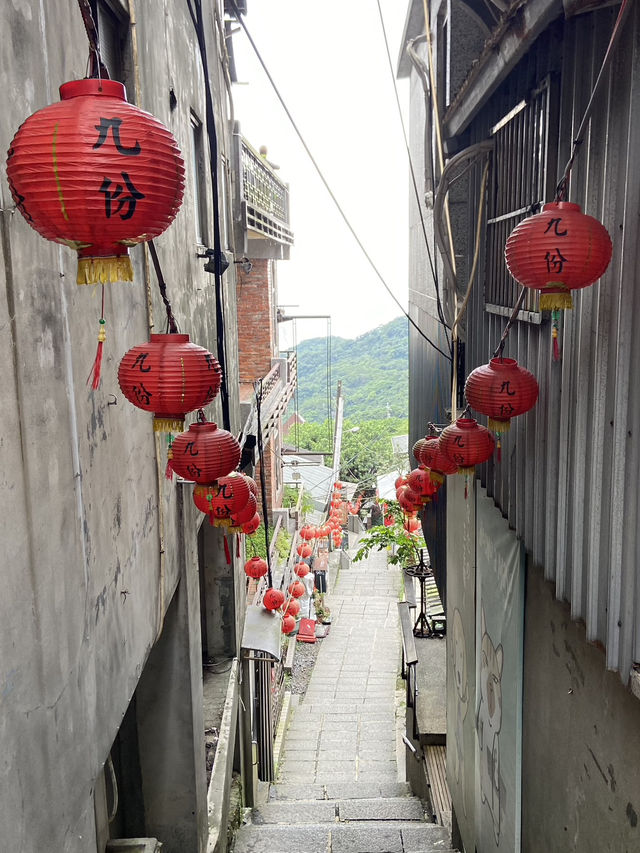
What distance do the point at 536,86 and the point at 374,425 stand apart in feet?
139

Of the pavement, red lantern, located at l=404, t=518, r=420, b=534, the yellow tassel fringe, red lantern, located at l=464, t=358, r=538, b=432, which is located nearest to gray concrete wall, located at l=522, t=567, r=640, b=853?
red lantern, located at l=464, t=358, r=538, b=432

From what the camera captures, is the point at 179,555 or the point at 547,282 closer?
the point at 547,282

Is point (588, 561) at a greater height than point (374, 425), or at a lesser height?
greater

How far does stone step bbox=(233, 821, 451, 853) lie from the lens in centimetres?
909

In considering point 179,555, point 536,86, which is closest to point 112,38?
point 536,86

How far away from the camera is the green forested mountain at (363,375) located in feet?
228

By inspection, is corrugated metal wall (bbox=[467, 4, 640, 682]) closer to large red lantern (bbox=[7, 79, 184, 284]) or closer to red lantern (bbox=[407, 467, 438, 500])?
large red lantern (bbox=[7, 79, 184, 284])

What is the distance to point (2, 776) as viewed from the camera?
271cm

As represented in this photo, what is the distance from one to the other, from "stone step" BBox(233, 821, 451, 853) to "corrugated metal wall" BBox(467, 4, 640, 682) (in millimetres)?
5947

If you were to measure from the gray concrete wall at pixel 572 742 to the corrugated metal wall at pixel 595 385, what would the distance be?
1.16ft

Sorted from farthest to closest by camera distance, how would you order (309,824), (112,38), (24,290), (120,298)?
(309,824)
(112,38)
(120,298)
(24,290)

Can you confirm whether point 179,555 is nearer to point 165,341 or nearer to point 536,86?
point 165,341

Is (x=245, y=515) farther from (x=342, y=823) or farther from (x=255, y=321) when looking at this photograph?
(x=255, y=321)

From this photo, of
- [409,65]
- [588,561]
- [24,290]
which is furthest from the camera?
[409,65]
